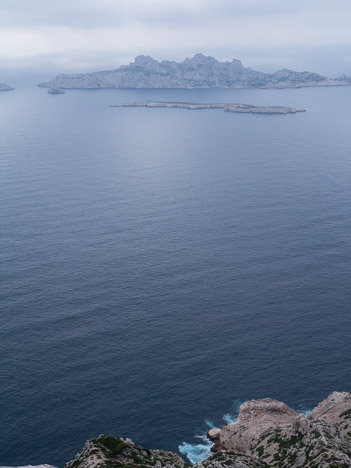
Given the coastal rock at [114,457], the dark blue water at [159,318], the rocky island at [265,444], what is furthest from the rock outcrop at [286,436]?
the coastal rock at [114,457]

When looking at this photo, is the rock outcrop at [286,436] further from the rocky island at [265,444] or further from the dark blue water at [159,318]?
the dark blue water at [159,318]

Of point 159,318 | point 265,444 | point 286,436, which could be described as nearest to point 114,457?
point 265,444

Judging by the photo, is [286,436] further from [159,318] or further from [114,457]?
[159,318]

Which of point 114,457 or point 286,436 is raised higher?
point 114,457

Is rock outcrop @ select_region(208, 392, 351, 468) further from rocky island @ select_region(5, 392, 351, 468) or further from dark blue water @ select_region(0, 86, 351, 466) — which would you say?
dark blue water @ select_region(0, 86, 351, 466)

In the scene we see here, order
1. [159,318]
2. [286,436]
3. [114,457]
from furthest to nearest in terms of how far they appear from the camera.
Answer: [159,318] < [286,436] < [114,457]

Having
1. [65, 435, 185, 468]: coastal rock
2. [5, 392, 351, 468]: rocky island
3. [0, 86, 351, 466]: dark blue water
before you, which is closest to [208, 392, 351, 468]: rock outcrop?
[5, 392, 351, 468]: rocky island

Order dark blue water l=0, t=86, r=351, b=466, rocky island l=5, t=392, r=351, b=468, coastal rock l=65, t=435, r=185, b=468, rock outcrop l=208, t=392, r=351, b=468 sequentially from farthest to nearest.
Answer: dark blue water l=0, t=86, r=351, b=466
rock outcrop l=208, t=392, r=351, b=468
rocky island l=5, t=392, r=351, b=468
coastal rock l=65, t=435, r=185, b=468

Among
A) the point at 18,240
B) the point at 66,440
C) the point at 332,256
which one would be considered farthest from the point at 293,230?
the point at 66,440
